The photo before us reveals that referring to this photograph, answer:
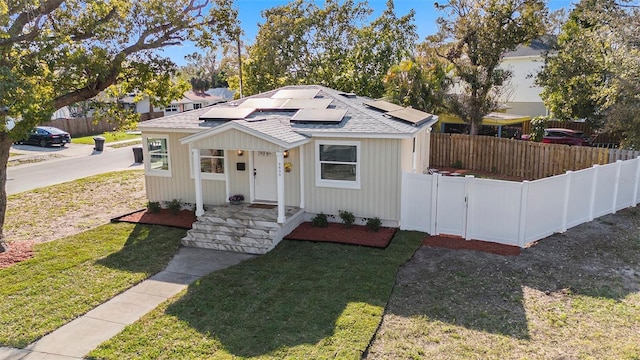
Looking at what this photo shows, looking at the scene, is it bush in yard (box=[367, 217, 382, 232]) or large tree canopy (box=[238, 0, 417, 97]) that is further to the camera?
large tree canopy (box=[238, 0, 417, 97])

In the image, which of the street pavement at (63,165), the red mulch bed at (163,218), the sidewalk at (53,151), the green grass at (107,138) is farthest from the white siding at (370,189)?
the green grass at (107,138)

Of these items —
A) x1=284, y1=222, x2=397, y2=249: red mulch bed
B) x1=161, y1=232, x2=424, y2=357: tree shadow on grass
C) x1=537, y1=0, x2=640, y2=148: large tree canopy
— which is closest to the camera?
x1=161, y1=232, x2=424, y2=357: tree shadow on grass

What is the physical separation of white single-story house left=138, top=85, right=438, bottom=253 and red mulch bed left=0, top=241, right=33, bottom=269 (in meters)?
3.92

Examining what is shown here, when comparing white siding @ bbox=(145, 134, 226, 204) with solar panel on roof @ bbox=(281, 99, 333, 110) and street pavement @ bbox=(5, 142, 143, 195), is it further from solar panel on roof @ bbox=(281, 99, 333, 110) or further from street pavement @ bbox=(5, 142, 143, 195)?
street pavement @ bbox=(5, 142, 143, 195)

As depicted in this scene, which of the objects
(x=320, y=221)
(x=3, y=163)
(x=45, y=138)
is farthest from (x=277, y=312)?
(x=45, y=138)

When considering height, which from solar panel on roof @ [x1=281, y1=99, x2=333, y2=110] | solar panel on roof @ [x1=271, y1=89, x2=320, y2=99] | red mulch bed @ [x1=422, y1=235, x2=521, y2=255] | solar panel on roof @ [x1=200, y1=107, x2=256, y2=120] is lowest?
red mulch bed @ [x1=422, y1=235, x2=521, y2=255]

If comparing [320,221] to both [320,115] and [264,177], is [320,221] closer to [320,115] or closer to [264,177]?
[264,177]

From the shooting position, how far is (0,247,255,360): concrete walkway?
22.8 feet

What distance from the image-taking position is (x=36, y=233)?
12766mm

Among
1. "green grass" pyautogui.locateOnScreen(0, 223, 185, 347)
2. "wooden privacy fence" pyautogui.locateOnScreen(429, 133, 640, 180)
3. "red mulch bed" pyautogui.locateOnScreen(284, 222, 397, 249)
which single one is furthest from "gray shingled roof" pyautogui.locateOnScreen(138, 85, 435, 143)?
"wooden privacy fence" pyautogui.locateOnScreen(429, 133, 640, 180)

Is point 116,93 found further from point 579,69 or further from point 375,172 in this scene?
point 579,69

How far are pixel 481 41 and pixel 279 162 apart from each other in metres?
16.1

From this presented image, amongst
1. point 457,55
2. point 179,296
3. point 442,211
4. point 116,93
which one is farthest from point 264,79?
point 179,296

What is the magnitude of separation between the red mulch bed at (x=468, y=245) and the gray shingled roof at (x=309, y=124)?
283 centimetres
